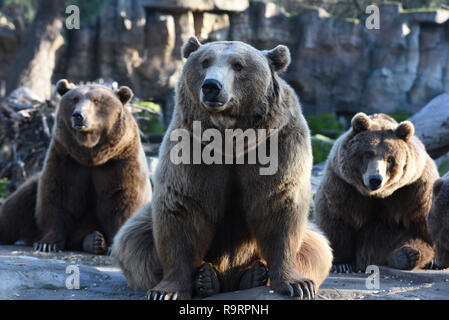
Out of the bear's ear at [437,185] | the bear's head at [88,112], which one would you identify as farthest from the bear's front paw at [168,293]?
the bear's head at [88,112]

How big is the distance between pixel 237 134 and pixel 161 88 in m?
20.4

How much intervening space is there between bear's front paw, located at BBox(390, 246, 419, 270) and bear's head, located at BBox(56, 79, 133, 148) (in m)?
3.64

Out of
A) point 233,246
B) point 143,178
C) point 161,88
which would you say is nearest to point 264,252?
point 233,246

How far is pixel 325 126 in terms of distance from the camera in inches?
880

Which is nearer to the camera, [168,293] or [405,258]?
[168,293]

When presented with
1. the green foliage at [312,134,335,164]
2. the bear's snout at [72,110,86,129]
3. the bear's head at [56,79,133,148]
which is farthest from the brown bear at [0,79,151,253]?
the green foliage at [312,134,335,164]

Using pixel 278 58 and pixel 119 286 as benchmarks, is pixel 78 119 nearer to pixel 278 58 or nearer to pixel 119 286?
pixel 119 286

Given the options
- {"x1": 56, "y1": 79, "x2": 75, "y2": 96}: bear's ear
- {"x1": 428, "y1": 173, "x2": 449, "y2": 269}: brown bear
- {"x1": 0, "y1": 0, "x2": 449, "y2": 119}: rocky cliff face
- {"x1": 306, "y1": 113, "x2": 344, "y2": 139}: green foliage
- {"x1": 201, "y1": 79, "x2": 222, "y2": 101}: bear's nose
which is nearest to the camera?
{"x1": 201, "y1": 79, "x2": 222, "y2": 101}: bear's nose

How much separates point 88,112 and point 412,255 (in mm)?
3939

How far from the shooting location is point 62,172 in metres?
7.25

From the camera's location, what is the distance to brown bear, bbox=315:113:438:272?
5809 mm

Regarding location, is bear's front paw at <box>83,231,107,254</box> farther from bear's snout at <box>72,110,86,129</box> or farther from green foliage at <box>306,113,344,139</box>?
green foliage at <box>306,113,344,139</box>

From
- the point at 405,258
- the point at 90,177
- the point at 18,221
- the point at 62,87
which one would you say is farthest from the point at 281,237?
the point at 18,221
